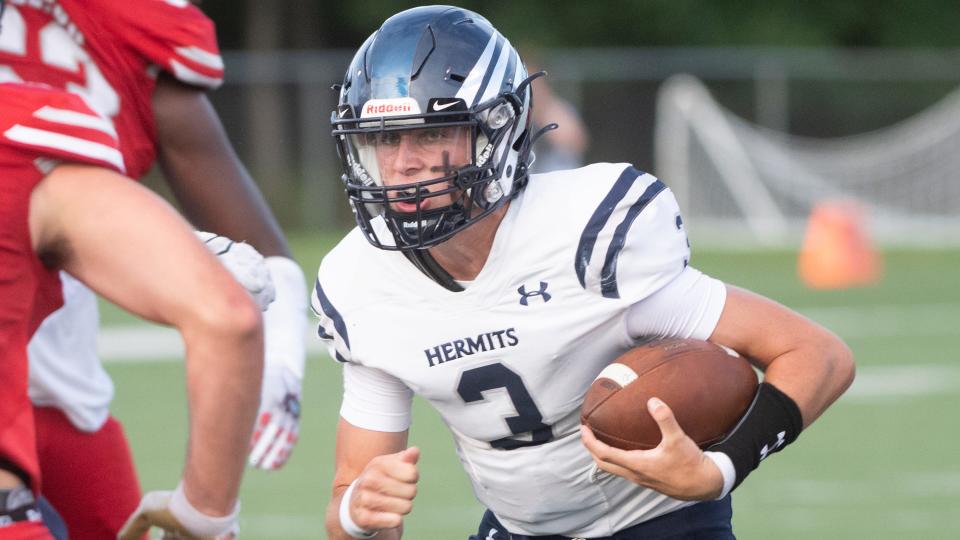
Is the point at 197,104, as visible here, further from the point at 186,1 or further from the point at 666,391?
the point at 666,391

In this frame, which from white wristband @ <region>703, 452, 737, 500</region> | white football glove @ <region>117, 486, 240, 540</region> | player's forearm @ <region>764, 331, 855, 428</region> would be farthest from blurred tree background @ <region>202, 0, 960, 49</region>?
white football glove @ <region>117, 486, 240, 540</region>

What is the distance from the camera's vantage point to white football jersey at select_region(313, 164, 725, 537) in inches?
122

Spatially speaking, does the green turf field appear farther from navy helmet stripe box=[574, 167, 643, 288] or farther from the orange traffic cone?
navy helmet stripe box=[574, 167, 643, 288]

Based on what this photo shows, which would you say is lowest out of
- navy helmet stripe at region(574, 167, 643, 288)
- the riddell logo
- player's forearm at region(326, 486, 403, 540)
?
player's forearm at region(326, 486, 403, 540)

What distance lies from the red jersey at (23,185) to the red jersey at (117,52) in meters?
0.93

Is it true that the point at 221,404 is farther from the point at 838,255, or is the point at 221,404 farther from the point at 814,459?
the point at 838,255

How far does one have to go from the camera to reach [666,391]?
9.71 feet

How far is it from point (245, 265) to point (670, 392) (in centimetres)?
83

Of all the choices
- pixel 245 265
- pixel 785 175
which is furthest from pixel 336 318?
pixel 785 175

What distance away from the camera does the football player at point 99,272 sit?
2.17 m

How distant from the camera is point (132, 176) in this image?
11.2 feet

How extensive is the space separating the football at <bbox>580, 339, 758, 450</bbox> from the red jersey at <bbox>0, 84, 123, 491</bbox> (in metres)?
1.07

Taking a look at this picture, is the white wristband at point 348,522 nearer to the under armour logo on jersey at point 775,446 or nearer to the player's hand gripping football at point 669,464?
the player's hand gripping football at point 669,464

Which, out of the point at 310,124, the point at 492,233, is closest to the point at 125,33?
the point at 492,233
